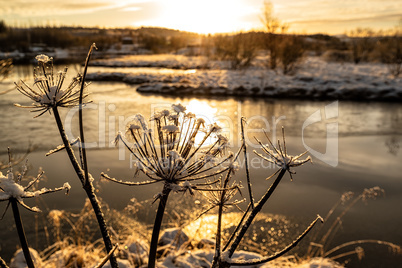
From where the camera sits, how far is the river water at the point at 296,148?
24.1ft

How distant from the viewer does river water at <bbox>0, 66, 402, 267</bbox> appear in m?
7.35

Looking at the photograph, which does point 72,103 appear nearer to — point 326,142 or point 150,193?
point 150,193

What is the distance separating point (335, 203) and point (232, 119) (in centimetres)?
778

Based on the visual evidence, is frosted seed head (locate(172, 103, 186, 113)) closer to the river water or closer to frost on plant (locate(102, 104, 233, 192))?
frost on plant (locate(102, 104, 233, 192))

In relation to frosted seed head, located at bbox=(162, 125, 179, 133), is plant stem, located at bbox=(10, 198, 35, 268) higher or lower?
lower

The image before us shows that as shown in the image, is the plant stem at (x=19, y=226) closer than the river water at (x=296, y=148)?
Yes

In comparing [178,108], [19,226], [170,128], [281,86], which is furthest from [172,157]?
[281,86]

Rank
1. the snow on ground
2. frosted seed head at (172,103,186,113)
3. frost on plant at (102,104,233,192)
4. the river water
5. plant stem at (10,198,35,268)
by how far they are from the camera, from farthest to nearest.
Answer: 1. the snow on ground
2. the river water
3. frosted seed head at (172,103,186,113)
4. frost on plant at (102,104,233,192)
5. plant stem at (10,198,35,268)

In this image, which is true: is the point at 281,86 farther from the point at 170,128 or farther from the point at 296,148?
the point at 170,128

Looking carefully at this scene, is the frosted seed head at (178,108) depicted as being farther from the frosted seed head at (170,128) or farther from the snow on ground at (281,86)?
the snow on ground at (281,86)

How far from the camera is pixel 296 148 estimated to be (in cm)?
1097

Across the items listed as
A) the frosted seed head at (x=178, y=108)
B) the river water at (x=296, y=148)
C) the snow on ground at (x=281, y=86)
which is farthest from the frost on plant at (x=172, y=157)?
the snow on ground at (x=281, y=86)

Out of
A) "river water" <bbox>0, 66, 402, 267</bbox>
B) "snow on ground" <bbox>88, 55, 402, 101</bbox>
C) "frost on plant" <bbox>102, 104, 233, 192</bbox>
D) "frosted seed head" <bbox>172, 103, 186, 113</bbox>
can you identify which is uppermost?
"snow on ground" <bbox>88, 55, 402, 101</bbox>

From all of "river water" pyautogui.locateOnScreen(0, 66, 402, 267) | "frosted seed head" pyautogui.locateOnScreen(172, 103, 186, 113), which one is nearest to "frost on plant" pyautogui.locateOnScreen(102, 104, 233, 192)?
"frosted seed head" pyautogui.locateOnScreen(172, 103, 186, 113)
